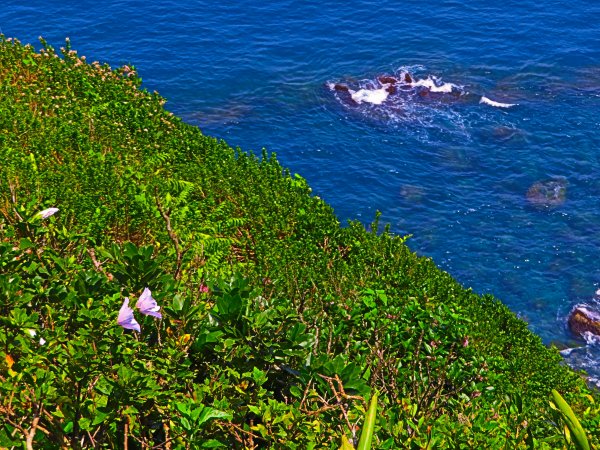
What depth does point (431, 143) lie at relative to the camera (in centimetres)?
2442

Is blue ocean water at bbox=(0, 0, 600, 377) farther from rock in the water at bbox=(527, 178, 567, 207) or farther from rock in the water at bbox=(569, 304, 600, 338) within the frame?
rock in the water at bbox=(569, 304, 600, 338)

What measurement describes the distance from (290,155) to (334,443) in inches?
764

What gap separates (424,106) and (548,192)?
645 cm

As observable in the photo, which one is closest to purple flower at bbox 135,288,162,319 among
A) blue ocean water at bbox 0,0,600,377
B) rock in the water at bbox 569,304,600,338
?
blue ocean water at bbox 0,0,600,377

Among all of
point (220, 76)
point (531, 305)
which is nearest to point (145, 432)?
point (531, 305)

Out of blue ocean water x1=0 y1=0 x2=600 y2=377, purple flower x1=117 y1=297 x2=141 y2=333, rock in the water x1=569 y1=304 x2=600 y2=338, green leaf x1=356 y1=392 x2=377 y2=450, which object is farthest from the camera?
blue ocean water x1=0 y1=0 x2=600 y2=377

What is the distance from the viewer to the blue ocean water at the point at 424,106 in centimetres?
2016

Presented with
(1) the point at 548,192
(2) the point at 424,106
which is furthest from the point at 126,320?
(2) the point at 424,106

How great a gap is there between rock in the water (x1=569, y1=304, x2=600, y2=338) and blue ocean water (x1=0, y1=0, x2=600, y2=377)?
338 mm

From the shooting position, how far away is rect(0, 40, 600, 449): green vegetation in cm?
498

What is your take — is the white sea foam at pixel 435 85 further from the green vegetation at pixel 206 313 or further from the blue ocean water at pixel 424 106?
the green vegetation at pixel 206 313

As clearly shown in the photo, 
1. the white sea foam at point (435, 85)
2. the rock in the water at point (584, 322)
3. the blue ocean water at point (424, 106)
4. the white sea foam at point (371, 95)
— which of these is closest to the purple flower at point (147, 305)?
the blue ocean water at point (424, 106)

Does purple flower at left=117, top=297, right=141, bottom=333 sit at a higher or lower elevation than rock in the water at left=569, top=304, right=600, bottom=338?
lower

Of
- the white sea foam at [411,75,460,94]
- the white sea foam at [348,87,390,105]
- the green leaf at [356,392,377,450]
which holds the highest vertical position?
the white sea foam at [411,75,460,94]
